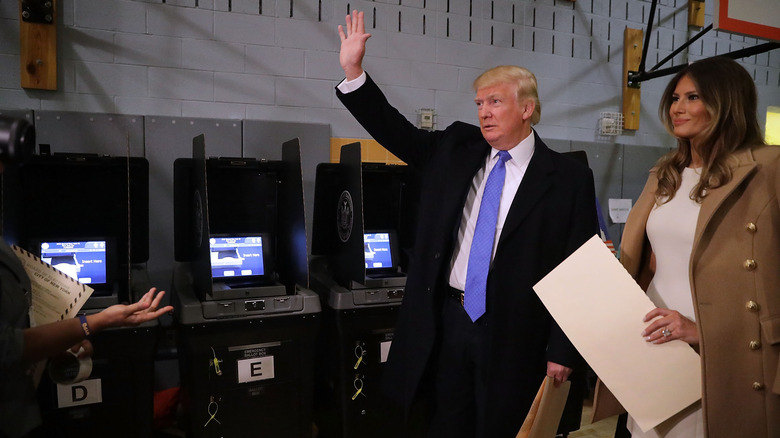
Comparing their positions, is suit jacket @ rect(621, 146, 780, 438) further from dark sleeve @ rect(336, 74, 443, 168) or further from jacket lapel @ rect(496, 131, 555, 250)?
dark sleeve @ rect(336, 74, 443, 168)

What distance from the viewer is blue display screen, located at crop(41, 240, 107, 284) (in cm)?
235

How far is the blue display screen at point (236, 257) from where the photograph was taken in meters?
2.61

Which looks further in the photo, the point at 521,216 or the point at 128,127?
the point at 128,127

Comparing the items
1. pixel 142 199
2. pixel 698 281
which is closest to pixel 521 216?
pixel 698 281

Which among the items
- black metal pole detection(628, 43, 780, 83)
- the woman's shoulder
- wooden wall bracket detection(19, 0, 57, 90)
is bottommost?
the woman's shoulder

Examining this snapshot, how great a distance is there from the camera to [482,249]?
1.74 meters

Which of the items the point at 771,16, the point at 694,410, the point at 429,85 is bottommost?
the point at 694,410

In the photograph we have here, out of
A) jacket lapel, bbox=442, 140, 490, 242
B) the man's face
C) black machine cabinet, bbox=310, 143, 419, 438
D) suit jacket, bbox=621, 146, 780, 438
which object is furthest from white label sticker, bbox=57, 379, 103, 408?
suit jacket, bbox=621, 146, 780, 438

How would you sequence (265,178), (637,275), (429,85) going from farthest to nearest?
(429,85) < (265,178) < (637,275)

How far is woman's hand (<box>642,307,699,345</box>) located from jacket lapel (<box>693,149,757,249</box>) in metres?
0.20

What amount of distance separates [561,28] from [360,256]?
2.84 meters

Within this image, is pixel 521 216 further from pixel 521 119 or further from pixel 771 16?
pixel 771 16

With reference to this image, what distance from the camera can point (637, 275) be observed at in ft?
5.55

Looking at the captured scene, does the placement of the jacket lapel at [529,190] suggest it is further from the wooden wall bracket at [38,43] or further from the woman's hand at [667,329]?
the wooden wall bracket at [38,43]
